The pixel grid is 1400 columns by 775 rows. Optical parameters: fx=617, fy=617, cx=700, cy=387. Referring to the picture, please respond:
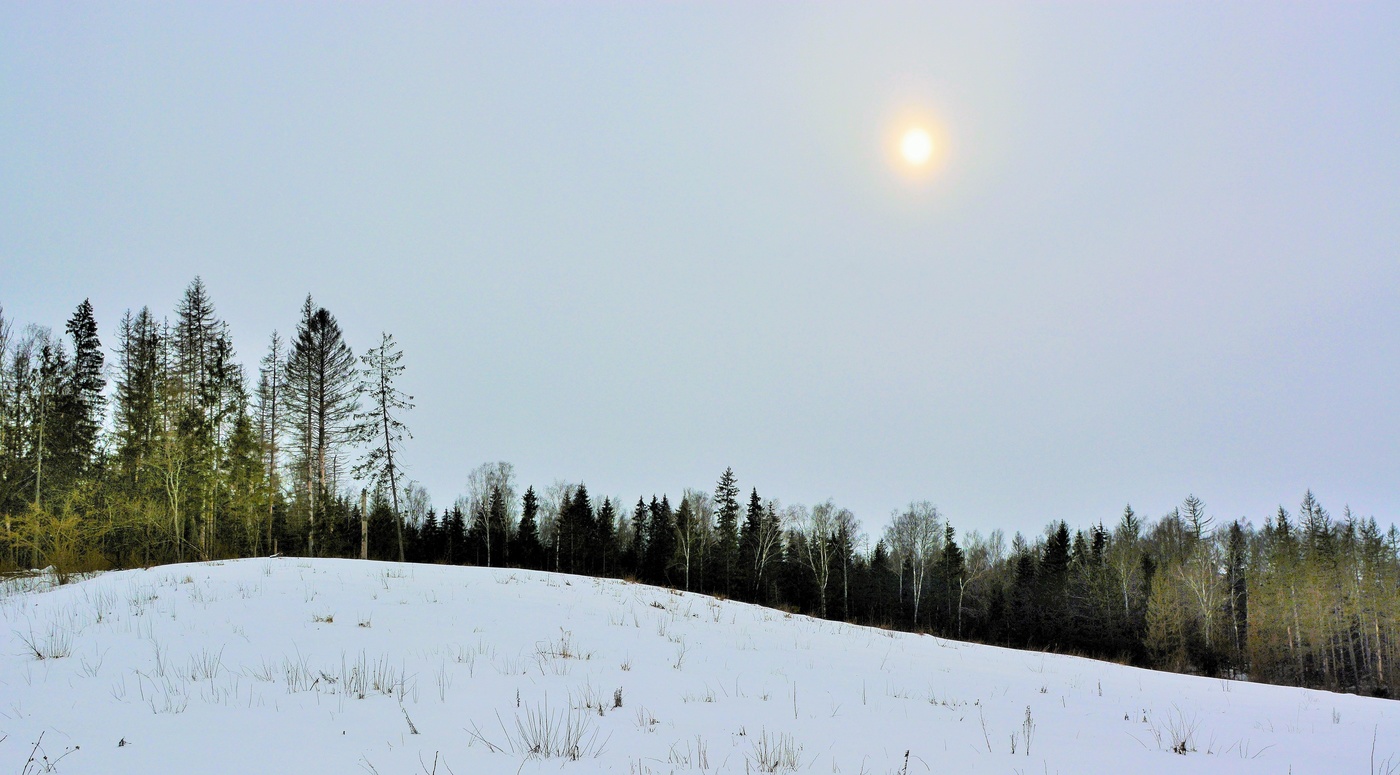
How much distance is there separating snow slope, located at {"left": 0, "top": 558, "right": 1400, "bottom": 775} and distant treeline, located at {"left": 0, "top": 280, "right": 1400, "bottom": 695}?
48.5 feet

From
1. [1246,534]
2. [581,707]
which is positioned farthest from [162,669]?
[1246,534]

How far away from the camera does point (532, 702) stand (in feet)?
18.2

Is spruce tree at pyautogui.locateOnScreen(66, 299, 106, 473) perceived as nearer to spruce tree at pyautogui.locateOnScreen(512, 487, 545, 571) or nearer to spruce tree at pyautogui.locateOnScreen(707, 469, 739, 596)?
spruce tree at pyautogui.locateOnScreen(512, 487, 545, 571)

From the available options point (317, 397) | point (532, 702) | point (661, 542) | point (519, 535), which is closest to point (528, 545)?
point (519, 535)

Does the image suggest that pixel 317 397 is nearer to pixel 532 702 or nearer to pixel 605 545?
pixel 605 545

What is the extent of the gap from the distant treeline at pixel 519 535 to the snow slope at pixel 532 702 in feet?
48.5

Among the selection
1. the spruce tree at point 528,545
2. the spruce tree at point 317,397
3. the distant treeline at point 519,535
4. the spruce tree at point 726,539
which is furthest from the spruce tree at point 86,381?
the spruce tree at point 726,539

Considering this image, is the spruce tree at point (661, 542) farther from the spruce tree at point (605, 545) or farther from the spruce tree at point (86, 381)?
the spruce tree at point (86, 381)

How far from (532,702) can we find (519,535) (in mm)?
56968

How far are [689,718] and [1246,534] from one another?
95218mm

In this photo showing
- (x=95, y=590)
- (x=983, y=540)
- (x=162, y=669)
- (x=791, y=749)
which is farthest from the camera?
(x=983, y=540)

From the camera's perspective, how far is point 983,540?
93.8 m

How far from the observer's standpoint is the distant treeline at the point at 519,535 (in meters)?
28.4

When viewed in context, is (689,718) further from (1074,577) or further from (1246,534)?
(1246,534)
